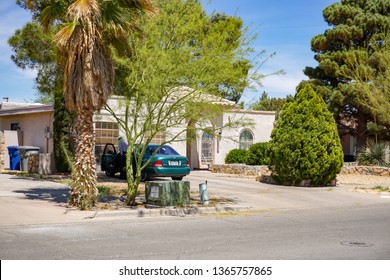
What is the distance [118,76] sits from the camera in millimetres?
16031

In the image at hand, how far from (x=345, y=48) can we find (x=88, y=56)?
23.8 meters

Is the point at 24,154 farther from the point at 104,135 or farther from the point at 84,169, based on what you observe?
the point at 84,169

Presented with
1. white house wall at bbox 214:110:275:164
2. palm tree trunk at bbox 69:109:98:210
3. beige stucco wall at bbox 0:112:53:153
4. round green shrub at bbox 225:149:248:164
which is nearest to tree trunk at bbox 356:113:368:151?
white house wall at bbox 214:110:275:164

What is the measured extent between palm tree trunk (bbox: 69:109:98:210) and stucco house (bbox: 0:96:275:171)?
10346 mm

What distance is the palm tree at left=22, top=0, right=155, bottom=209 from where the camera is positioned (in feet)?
43.1

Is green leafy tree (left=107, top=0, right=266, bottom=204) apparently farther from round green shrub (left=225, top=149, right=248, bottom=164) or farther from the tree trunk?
the tree trunk

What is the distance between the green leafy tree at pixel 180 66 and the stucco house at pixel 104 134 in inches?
382

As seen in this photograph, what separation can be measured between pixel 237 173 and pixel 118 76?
1182 cm

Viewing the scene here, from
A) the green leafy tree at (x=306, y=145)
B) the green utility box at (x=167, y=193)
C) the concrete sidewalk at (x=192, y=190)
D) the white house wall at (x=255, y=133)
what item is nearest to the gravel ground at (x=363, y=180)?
the concrete sidewalk at (x=192, y=190)

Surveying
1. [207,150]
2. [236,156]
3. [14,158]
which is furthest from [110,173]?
[207,150]

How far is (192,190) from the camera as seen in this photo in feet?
62.5

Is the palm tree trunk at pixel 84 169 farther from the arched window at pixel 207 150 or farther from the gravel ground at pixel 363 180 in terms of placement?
the arched window at pixel 207 150
